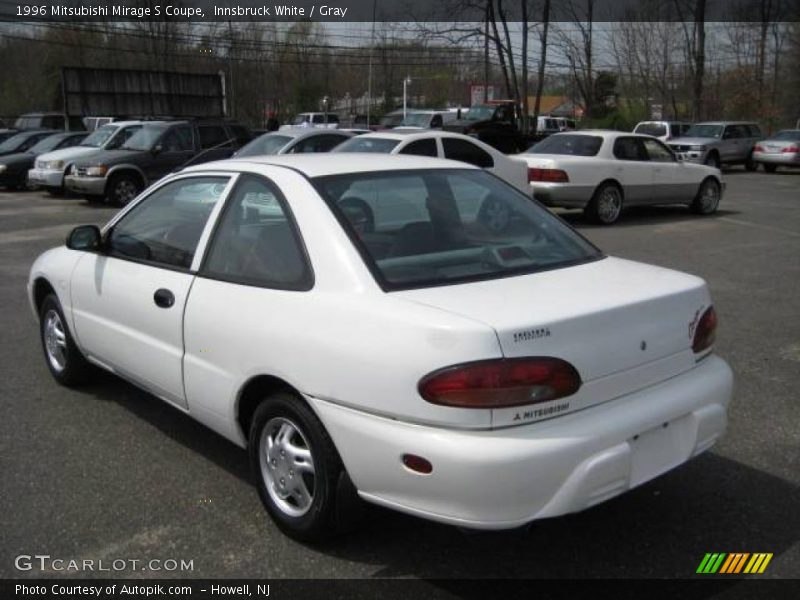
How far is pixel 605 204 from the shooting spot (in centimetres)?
1341

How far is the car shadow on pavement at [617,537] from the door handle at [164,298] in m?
0.91

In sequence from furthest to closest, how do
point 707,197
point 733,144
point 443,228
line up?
point 733,144 < point 707,197 < point 443,228

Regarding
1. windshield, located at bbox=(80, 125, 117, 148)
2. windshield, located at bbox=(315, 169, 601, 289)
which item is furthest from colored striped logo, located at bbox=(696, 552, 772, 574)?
windshield, located at bbox=(80, 125, 117, 148)

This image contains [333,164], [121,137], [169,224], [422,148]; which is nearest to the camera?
[333,164]

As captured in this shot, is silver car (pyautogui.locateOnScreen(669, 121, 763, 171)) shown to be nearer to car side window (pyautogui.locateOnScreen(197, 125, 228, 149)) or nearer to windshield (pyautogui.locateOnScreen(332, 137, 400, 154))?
car side window (pyautogui.locateOnScreen(197, 125, 228, 149))

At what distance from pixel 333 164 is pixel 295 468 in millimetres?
1455

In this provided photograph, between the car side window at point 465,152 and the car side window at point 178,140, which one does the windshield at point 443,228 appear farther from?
the car side window at point 178,140

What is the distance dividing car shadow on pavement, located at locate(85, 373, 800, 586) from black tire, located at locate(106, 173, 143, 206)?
45.9ft

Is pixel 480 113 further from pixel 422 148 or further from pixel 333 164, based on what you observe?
pixel 333 164

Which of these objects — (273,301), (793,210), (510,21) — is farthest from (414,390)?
(510,21)

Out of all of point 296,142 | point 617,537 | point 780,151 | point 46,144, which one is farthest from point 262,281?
point 780,151

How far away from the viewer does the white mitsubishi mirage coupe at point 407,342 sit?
2.58 metres

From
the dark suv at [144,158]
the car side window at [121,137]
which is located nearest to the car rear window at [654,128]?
the dark suv at [144,158]

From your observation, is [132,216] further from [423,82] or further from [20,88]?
[423,82]
